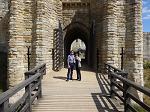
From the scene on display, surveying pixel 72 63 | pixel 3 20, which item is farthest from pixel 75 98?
pixel 3 20

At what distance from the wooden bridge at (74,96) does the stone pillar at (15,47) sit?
11.5ft

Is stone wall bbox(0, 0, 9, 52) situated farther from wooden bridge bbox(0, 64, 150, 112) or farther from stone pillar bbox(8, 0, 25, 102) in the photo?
wooden bridge bbox(0, 64, 150, 112)

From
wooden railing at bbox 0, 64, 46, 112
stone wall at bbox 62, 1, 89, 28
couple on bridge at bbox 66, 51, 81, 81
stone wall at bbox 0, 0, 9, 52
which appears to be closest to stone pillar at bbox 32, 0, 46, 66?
couple on bridge at bbox 66, 51, 81, 81

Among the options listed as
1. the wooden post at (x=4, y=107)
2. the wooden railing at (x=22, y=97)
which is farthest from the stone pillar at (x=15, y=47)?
the wooden post at (x=4, y=107)

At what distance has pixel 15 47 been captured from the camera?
16.2 m

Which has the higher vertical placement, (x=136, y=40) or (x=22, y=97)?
(x=136, y=40)

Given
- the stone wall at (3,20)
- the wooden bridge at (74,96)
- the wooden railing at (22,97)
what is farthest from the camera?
the stone wall at (3,20)

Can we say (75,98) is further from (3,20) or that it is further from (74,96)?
(3,20)

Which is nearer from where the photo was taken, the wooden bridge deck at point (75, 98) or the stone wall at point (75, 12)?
the wooden bridge deck at point (75, 98)

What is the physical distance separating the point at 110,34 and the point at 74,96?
728cm

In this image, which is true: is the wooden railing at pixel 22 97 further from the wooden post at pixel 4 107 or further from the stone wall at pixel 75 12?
the stone wall at pixel 75 12

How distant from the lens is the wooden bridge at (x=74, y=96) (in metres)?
7.46

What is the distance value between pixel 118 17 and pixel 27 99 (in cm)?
1030

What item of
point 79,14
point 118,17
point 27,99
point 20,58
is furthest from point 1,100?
point 79,14
